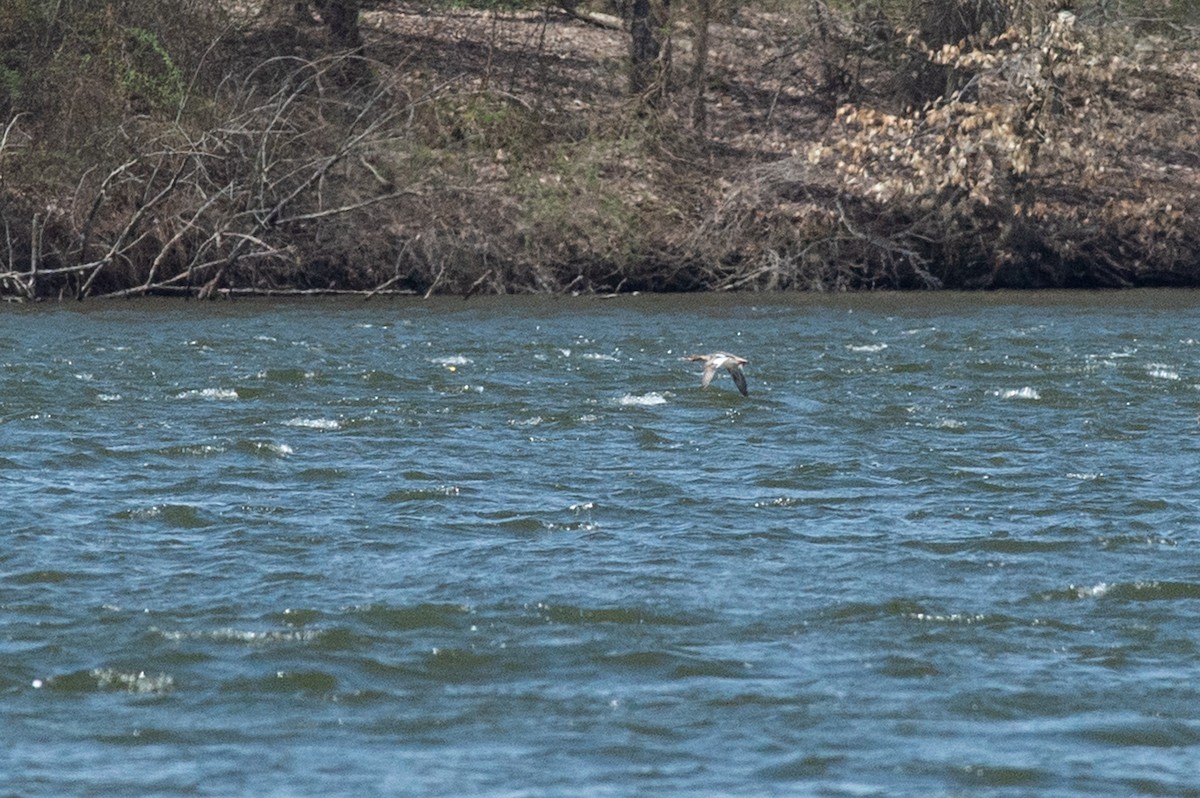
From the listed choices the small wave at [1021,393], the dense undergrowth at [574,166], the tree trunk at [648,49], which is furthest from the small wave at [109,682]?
the tree trunk at [648,49]

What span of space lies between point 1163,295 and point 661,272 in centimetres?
692

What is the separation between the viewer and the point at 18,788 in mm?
6375

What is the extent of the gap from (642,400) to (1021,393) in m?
3.33

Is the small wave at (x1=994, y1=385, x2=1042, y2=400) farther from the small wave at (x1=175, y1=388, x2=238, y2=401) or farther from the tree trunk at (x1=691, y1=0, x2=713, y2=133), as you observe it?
the tree trunk at (x1=691, y1=0, x2=713, y2=133)

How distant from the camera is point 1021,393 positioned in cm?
1616

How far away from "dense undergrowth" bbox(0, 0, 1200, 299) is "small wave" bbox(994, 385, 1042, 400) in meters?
8.03

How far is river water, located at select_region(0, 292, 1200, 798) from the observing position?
6766 mm

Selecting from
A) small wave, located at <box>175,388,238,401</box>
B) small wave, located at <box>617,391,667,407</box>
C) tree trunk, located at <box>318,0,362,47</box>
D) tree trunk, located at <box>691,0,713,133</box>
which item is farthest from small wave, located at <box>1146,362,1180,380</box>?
tree trunk, located at <box>318,0,362,47</box>

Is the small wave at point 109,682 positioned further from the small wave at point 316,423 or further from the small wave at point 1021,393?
the small wave at point 1021,393

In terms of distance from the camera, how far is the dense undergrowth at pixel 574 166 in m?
24.1

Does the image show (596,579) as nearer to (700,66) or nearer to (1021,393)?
(1021,393)

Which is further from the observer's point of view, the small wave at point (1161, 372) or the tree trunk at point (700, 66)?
the tree trunk at point (700, 66)

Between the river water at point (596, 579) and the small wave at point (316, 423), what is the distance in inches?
2.1

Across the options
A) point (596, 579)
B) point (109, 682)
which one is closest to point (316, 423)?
point (596, 579)
